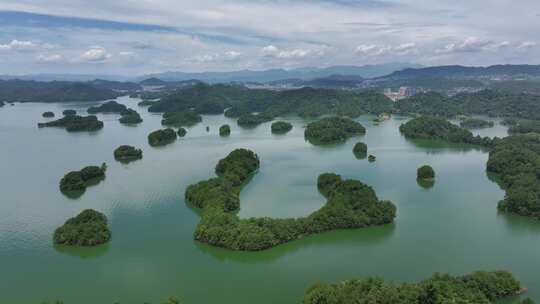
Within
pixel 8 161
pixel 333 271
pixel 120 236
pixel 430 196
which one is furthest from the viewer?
pixel 8 161

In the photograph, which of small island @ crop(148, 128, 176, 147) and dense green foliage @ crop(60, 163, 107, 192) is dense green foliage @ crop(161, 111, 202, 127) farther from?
dense green foliage @ crop(60, 163, 107, 192)

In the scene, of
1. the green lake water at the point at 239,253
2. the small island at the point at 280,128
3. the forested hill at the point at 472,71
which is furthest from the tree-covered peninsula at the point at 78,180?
the forested hill at the point at 472,71

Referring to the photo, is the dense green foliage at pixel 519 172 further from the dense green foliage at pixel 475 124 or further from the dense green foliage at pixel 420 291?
the dense green foliage at pixel 475 124

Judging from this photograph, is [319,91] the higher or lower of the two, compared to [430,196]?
higher

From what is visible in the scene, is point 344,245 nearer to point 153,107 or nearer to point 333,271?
point 333,271

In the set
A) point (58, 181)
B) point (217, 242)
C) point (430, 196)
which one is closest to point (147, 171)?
point (58, 181)

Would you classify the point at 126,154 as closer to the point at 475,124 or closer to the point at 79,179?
the point at 79,179

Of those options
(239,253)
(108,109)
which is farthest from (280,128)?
(108,109)
